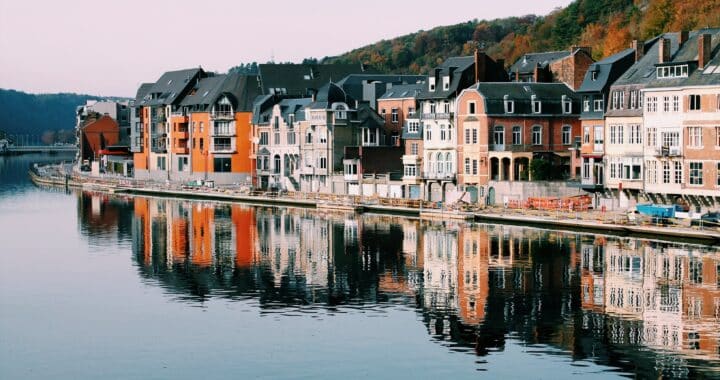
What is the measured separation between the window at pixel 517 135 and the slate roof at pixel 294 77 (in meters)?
39.4

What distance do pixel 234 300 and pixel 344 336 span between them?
9391 millimetres

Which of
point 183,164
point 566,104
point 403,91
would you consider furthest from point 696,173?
point 183,164

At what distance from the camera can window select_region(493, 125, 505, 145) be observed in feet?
291

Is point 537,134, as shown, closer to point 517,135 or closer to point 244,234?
point 517,135

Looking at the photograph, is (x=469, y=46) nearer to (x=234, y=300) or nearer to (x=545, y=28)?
(x=545, y=28)

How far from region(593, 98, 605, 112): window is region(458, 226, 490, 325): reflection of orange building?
11563mm

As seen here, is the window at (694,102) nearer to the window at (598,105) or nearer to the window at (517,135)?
the window at (598,105)

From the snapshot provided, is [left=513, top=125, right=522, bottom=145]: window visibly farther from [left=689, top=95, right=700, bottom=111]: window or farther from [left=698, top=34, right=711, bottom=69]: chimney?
[left=698, top=34, right=711, bottom=69]: chimney

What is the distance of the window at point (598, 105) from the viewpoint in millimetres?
81375

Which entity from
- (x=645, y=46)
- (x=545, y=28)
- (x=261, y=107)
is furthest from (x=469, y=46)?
(x=645, y=46)

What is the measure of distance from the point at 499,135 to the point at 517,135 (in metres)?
1.28

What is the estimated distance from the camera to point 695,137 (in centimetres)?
7150

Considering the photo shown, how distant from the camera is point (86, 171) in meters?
165

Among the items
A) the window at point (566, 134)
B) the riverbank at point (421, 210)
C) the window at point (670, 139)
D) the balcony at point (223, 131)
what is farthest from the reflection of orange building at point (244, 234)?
the window at point (670, 139)
